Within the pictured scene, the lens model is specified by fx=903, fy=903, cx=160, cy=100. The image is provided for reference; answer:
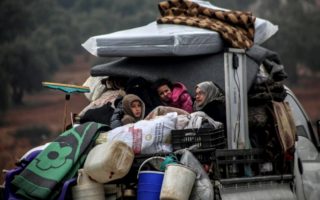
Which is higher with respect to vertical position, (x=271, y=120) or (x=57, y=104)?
(x=271, y=120)

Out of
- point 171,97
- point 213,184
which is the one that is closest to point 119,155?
point 213,184

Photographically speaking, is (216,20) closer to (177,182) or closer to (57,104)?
(177,182)

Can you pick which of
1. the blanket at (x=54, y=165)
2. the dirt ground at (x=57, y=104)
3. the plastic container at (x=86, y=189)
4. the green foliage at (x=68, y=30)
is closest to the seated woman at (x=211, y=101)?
the blanket at (x=54, y=165)

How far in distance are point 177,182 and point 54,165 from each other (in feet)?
3.27

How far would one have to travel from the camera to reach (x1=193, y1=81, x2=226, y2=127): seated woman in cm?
813

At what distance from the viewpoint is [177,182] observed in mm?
6512

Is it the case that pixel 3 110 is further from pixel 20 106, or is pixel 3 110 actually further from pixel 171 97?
pixel 171 97

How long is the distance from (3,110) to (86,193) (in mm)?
44002

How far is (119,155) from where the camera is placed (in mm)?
6641

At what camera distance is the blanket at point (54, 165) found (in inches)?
264

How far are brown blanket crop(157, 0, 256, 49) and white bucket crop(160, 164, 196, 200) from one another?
220cm

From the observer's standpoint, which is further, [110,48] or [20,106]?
[20,106]

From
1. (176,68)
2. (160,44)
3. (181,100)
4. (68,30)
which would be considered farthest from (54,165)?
(68,30)

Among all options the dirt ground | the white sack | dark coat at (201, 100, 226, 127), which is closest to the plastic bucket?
the white sack
